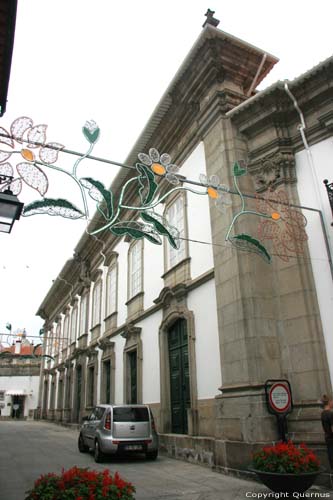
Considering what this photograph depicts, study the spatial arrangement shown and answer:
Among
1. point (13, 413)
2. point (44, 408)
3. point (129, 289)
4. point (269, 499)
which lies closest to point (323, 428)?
point (269, 499)

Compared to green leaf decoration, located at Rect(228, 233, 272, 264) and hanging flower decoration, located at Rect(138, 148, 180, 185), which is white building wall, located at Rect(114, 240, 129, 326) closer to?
green leaf decoration, located at Rect(228, 233, 272, 264)

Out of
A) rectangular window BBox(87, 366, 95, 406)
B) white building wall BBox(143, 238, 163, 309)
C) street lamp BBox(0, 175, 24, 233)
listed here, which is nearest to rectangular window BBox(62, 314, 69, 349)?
rectangular window BBox(87, 366, 95, 406)

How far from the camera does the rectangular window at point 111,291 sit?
18891 millimetres

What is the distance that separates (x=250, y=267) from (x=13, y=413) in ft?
131

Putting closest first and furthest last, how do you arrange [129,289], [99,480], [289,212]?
[99,480]
[289,212]
[129,289]

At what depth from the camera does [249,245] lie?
340 inches

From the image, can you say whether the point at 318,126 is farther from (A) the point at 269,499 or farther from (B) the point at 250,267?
Answer: (A) the point at 269,499

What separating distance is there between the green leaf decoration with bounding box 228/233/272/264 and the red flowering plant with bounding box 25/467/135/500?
516 centimetres

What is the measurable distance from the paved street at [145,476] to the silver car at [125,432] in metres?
0.30

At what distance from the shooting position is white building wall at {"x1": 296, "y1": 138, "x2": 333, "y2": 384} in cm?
838

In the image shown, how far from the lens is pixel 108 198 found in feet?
22.1

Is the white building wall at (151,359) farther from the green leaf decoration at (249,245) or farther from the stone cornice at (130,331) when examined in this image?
the green leaf decoration at (249,245)

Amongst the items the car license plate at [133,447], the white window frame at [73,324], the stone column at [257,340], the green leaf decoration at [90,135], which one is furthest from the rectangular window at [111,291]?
the green leaf decoration at [90,135]

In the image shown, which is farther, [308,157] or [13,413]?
[13,413]
